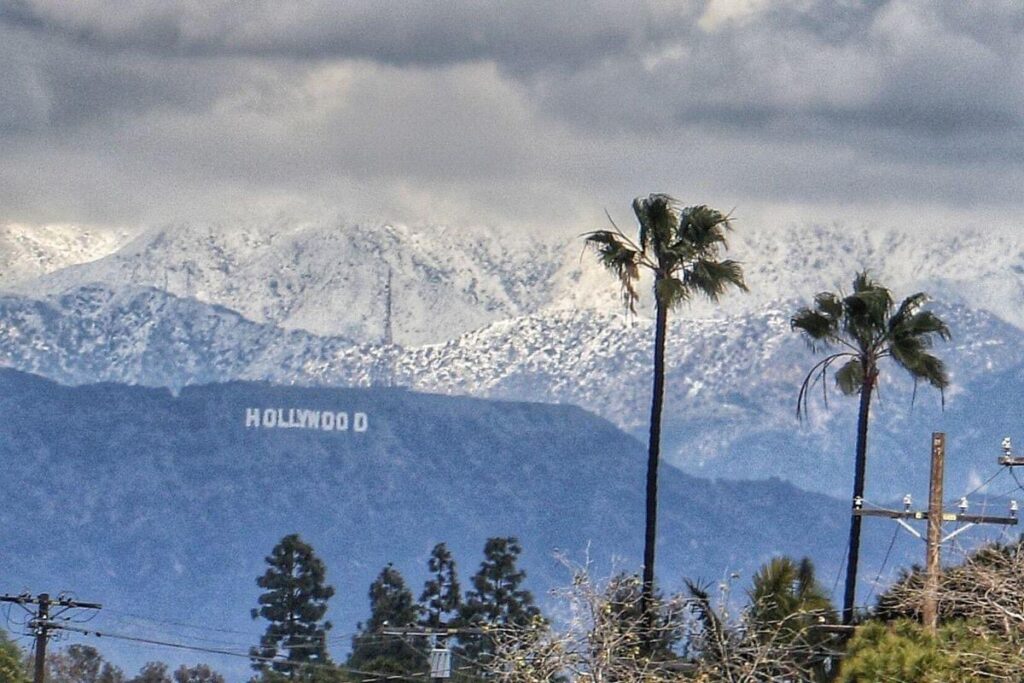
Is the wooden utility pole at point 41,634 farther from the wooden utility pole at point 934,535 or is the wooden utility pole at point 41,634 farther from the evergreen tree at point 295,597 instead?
the evergreen tree at point 295,597

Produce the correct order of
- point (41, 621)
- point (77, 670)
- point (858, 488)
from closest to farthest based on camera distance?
point (858, 488)
point (41, 621)
point (77, 670)

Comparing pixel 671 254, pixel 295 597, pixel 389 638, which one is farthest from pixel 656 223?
pixel 295 597

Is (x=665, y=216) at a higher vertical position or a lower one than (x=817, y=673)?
higher

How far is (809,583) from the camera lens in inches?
2736

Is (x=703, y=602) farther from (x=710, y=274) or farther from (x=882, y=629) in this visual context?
(x=710, y=274)

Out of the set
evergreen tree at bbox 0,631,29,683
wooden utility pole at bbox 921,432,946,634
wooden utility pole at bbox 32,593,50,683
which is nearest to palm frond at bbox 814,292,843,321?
wooden utility pole at bbox 921,432,946,634

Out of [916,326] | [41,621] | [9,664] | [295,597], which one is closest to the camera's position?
[916,326]

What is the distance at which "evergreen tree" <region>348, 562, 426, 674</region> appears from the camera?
133500mm

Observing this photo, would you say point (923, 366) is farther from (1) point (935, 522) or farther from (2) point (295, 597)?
(2) point (295, 597)

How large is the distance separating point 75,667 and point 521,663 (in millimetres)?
142689

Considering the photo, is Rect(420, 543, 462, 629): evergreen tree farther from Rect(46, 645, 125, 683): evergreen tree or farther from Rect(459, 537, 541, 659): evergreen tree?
Rect(46, 645, 125, 683): evergreen tree

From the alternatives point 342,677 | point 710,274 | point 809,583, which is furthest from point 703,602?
A: point 342,677

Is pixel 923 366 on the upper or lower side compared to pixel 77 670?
upper

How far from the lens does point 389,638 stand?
139875mm
